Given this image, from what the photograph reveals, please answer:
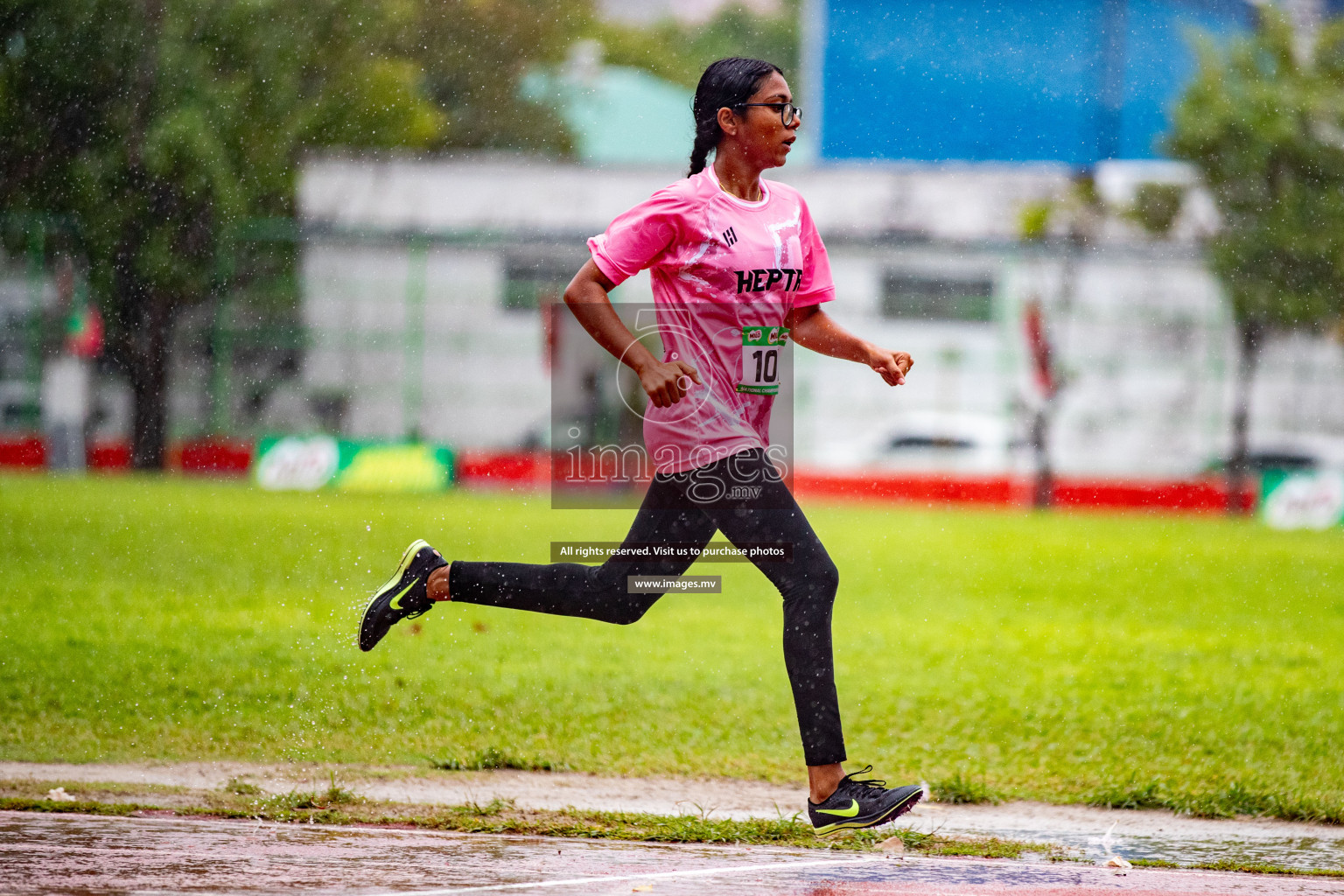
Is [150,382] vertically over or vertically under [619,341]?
over

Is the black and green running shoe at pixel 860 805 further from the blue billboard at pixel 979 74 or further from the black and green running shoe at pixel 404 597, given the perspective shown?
the blue billboard at pixel 979 74

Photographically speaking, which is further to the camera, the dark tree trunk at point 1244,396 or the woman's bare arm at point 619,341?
the dark tree trunk at point 1244,396

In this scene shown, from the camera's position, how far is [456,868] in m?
4.15

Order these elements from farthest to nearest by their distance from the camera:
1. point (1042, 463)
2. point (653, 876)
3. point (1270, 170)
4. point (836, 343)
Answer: point (1270, 170), point (1042, 463), point (836, 343), point (653, 876)

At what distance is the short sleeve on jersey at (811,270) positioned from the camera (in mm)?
4684

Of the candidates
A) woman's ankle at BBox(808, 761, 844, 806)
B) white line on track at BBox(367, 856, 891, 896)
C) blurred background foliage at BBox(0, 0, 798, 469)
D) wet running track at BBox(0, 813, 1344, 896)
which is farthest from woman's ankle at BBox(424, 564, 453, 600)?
blurred background foliage at BBox(0, 0, 798, 469)

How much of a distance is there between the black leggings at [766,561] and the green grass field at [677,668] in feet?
3.90

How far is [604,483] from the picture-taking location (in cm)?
966

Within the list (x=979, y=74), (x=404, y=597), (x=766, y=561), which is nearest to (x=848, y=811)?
(x=766, y=561)

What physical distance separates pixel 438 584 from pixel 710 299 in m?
1.20

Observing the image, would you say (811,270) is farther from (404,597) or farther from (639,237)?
(404,597)

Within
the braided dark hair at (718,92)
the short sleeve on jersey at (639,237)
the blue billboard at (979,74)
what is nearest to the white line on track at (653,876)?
the short sleeve on jersey at (639,237)

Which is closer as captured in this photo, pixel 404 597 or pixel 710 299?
pixel 710 299

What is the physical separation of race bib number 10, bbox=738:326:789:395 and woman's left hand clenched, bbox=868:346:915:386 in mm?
292
